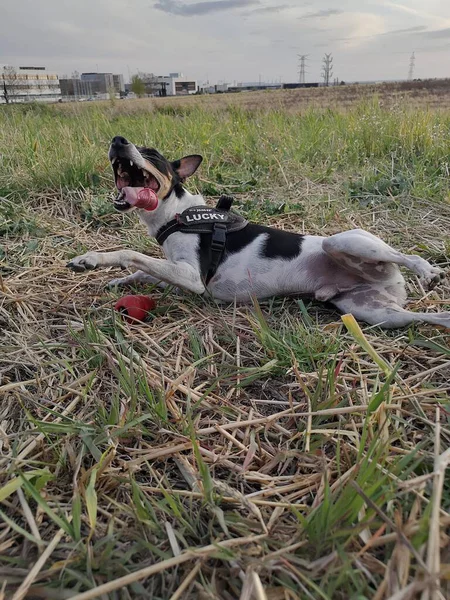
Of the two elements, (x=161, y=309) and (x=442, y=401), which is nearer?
(x=442, y=401)

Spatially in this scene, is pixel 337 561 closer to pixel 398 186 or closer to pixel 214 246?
pixel 214 246

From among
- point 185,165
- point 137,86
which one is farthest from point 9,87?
point 185,165

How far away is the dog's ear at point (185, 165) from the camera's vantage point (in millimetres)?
3059

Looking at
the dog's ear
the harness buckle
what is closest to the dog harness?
the harness buckle

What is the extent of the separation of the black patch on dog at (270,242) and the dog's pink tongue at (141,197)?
53 centimetres

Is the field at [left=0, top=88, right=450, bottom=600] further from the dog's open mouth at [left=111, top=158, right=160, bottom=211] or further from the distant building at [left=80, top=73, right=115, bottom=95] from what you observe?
the distant building at [left=80, top=73, right=115, bottom=95]

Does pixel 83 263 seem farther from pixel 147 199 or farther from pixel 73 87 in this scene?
pixel 73 87

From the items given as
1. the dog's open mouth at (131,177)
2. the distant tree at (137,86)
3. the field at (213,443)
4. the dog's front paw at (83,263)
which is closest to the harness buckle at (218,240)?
the field at (213,443)

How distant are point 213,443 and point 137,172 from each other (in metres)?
1.92

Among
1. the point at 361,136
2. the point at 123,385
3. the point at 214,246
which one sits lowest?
the point at 123,385

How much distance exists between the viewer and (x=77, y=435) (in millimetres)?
1556

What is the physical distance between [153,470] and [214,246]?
5.29 feet

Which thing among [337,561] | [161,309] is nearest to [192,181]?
[161,309]

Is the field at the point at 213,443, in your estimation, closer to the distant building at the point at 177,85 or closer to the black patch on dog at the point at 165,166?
the black patch on dog at the point at 165,166
